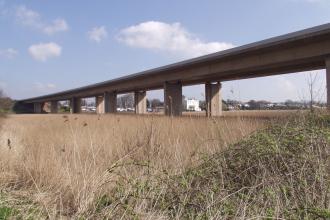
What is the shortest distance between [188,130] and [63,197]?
147 inches

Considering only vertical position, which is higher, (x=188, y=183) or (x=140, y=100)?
(x=140, y=100)

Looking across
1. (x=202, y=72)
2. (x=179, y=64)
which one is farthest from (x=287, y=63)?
(x=179, y=64)

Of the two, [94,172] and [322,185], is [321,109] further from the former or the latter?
[94,172]

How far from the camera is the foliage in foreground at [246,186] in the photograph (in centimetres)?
359

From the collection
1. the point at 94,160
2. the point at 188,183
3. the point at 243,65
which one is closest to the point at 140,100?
the point at 243,65

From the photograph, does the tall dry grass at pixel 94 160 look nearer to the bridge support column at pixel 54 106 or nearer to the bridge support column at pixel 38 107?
the bridge support column at pixel 54 106

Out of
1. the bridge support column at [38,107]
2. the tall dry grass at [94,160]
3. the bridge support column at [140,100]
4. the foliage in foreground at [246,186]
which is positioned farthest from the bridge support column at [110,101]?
the foliage in foreground at [246,186]

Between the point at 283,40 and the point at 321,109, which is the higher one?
the point at 283,40

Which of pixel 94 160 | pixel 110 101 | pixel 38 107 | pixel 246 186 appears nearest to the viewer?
pixel 246 186

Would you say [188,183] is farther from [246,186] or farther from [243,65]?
[243,65]

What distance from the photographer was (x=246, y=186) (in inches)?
165

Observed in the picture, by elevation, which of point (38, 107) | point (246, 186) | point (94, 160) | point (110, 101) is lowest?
point (246, 186)

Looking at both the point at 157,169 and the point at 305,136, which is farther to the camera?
the point at 157,169

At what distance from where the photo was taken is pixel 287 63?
96.9 ft
